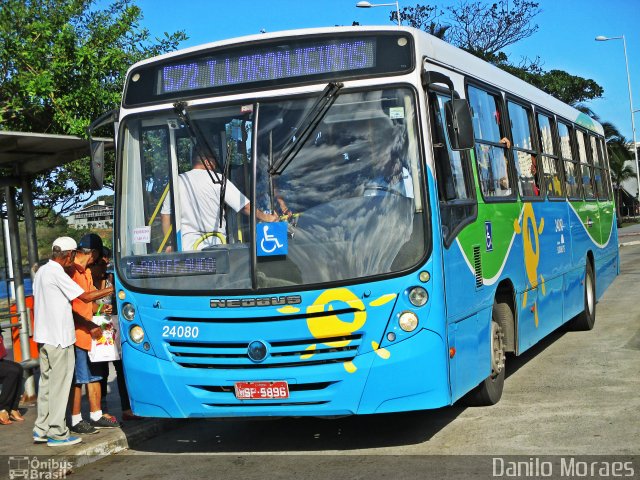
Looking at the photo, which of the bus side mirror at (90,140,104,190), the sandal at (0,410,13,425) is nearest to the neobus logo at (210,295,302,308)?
the bus side mirror at (90,140,104,190)

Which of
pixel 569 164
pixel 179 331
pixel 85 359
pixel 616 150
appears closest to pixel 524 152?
pixel 569 164

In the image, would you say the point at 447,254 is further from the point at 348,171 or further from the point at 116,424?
the point at 116,424

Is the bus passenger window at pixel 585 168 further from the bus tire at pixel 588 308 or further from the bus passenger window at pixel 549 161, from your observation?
the bus passenger window at pixel 549 161

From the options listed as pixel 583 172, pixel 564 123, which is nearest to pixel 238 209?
pixel 564 123

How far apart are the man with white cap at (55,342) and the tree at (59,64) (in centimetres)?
686

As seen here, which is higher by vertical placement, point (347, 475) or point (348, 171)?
point (348, 171)

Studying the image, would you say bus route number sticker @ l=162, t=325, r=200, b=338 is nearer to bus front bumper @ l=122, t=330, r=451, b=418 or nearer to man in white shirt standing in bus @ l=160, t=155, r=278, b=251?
bus front bumper @ l=122, t=330, r=451, b=418

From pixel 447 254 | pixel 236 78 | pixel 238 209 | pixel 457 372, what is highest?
pixel 236 78

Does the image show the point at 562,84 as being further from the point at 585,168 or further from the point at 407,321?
the point at 407,321

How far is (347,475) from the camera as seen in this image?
6586 mm

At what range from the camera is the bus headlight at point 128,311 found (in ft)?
24.6

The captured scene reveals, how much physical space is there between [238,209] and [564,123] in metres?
7.24

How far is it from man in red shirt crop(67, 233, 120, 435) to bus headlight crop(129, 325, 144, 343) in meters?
1.20

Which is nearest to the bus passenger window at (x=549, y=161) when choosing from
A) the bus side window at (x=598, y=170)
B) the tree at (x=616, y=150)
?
the bus side window at (x=598, y=170)
